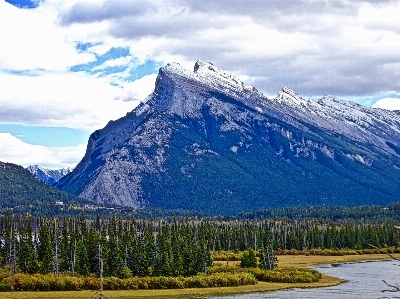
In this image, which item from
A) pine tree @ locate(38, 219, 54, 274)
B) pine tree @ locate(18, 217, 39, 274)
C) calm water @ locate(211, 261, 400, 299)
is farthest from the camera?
pine tree @ locate(38, 219, 54, 274)

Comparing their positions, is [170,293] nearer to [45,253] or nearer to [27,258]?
[27,258]

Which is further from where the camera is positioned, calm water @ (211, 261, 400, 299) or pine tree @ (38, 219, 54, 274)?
pine tree @ (38, 219, 54, 274)

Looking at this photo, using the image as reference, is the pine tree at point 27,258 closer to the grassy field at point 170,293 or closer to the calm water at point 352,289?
the grassy field at point 170,293

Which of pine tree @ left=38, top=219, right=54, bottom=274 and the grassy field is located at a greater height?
pine tree @ left=38, top=219, right=54, bottom=274

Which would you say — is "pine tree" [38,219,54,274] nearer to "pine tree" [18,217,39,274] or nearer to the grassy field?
"pine tree" [18,217,39,274]

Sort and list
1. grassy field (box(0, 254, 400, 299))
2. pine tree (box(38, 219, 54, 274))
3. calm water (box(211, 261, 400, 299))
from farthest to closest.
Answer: pine tree (box(38, 219, 54, 274))
calm water (box(211, 261, 400, 299))
grassy field (box(0, 254, 400, 299))

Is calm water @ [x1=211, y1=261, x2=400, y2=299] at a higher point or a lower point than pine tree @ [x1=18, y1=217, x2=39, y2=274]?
lower

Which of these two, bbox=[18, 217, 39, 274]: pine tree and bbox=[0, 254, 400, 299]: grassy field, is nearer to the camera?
bbox=[0, 254, 400, 299]: grassy field

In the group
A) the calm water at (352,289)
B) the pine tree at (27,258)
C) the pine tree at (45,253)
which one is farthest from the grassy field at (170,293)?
the pine tree at (27,258)

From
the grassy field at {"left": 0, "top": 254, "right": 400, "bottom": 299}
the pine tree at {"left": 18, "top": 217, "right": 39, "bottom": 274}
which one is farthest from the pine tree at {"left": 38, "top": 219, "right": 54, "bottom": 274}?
the grassy field at {"left": 0, "top": 254, "right": 400, "bottom": 299}

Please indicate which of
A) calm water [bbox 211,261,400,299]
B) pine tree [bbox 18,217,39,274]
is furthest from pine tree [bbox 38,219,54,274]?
calm water [bbox 211,261,400,299]

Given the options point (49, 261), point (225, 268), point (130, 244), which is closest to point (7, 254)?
point (49, 261)

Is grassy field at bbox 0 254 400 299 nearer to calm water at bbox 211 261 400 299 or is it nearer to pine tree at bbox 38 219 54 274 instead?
calm water at bbox 211 261 400 299

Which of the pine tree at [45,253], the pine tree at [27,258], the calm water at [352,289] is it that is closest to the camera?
the calm water at [352,289]
